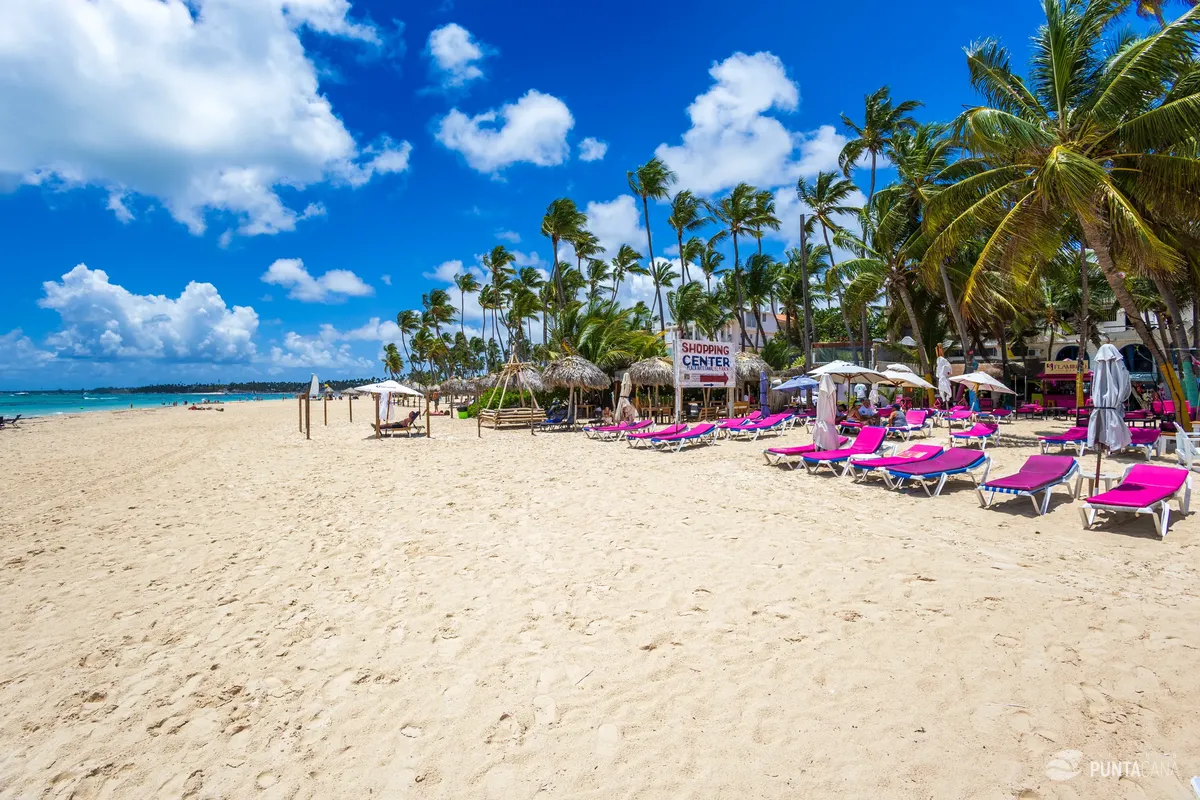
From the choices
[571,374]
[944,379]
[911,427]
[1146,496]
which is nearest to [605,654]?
[1146,496]

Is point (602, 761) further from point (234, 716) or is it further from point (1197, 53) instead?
point (1197, 53)

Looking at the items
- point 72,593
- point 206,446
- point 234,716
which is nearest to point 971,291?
point 234,716

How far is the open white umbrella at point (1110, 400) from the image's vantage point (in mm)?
8383

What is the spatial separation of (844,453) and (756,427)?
5.45 metres

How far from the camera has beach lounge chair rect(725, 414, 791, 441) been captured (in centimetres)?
1525

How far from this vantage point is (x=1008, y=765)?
2.49 m

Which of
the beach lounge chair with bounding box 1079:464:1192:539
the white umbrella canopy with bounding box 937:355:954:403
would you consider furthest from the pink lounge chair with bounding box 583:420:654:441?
the beach lounge chair with bounding box 1079:464:1192:539

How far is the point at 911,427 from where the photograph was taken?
14273mm

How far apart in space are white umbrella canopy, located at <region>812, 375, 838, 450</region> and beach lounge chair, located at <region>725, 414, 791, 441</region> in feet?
14.0

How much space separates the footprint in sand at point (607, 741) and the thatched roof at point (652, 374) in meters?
18.0

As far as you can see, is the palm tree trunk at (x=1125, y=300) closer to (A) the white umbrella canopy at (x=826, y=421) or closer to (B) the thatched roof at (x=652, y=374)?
(A) the white umbrella canopy at (x=826, y=421)

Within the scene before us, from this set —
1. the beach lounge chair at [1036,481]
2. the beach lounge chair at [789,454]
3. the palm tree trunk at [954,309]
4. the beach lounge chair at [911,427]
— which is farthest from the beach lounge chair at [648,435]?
the palm tree trunk at [954,309]

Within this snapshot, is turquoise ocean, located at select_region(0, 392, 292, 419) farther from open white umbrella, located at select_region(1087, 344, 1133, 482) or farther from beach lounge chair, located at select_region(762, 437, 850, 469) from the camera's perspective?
open white umbrella, located at select_region(1087, 344, 1133, 482)

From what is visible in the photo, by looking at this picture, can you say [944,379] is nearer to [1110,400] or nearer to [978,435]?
[978,435]
